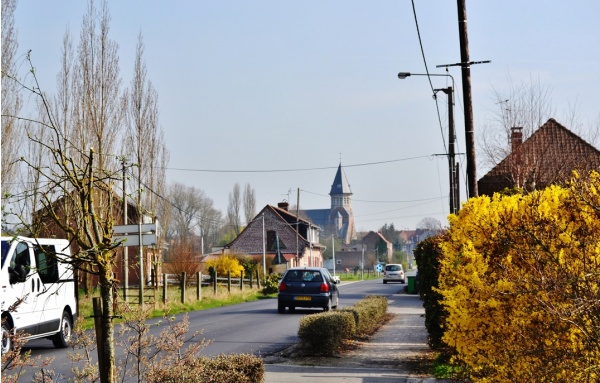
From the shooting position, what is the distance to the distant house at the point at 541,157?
36.9 metres

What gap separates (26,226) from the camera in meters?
5.81

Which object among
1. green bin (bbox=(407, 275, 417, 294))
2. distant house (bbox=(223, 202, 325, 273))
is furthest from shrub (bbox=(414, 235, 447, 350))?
distant house (bbox=(223, 202, 325, 273))

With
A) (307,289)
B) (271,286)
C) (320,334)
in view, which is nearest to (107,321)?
(320,334)

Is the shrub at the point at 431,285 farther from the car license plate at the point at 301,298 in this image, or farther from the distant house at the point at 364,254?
the distant house at the point at 364,254

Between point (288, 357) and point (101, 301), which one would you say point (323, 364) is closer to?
point (288, 357)

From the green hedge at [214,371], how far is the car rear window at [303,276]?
18.6 metres

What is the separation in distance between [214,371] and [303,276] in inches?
793

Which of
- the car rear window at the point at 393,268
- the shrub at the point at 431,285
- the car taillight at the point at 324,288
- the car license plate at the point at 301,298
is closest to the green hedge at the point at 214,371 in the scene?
the shrub at the point at 431,285

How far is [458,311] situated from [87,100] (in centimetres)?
Answer: 3061

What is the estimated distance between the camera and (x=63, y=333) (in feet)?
57.0

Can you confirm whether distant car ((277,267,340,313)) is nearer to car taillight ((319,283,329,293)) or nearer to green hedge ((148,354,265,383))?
car taillight ((319,283,329,293))

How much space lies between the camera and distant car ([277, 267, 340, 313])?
28.6 metres

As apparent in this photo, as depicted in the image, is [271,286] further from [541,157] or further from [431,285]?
[431,285]

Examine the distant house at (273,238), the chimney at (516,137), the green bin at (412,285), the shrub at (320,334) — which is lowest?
the green bin at (412,285)
